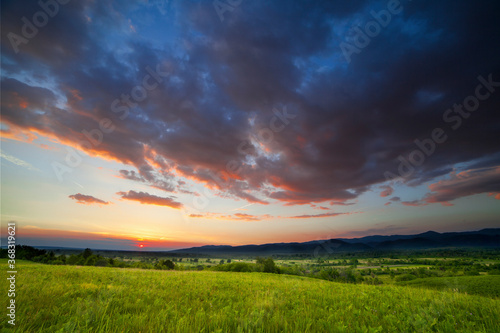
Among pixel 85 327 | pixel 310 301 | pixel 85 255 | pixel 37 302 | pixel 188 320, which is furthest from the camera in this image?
pixel 85 255

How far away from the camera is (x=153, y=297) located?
6031 millimetres

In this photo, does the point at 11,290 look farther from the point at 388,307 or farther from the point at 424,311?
the point at 424,311

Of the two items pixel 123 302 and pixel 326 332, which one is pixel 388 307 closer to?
pixel 326 332

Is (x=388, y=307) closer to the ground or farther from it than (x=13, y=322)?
closer to the ground

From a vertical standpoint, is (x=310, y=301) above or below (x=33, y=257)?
above

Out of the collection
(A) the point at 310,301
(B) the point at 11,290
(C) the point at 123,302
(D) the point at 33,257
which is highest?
(B) the point at 11,290

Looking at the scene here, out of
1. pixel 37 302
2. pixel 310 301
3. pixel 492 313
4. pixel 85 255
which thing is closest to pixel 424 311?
pixel 492 313

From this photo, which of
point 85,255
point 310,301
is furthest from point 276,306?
point 85,255

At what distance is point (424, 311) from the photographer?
5.11m

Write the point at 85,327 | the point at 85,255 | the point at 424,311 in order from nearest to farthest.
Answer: the point at 85,327 → the point at 424,311 → the point at 85,255

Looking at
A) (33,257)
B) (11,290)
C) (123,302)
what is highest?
(11,290)

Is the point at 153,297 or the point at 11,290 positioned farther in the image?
the point at 153,297

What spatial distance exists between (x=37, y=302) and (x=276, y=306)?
568 centimetres

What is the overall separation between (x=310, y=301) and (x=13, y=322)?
22.2 feet
